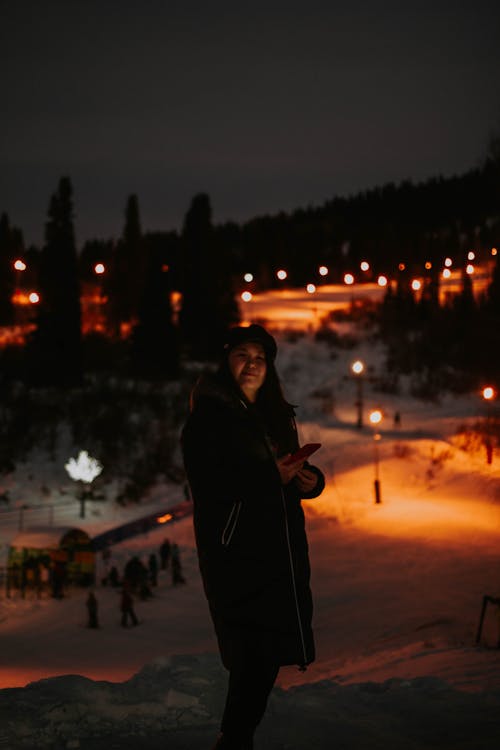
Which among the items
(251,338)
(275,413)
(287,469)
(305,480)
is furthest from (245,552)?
(251,338)

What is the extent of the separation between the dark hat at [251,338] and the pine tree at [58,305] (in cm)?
4133

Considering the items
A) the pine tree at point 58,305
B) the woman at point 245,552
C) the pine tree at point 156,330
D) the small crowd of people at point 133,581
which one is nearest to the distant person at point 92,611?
the small crowd of people at point 133,581

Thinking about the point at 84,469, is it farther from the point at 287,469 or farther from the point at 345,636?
the point at 287,469

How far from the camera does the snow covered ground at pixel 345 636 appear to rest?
17.4ft

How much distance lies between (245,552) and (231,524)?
0.17m

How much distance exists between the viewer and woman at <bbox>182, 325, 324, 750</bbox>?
398cm

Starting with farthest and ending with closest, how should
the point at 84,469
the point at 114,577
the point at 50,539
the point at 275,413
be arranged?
the point at 84,469 < the point at 50,539 < the point at 114,577 < the point at 275,413

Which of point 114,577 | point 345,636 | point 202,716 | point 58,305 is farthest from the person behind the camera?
point 58,305

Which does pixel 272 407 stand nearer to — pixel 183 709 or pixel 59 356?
pixel 183 709

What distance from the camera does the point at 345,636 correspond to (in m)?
14.5

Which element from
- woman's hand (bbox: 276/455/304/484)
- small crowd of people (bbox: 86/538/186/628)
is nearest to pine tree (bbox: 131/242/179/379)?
small crowd of people (bbox: 86/538/186/628)

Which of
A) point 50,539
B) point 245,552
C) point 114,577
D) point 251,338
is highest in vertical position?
point 251,338

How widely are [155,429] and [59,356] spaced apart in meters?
7.74

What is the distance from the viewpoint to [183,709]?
555 centimetres
